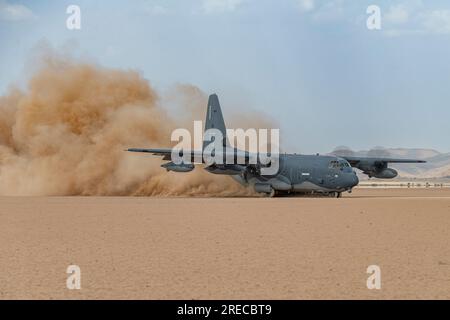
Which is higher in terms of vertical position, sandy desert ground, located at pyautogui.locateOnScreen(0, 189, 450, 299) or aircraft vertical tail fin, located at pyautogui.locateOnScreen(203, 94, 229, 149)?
aircraft vertical tail fin, located at pyautogui.locateOnScreen(203, 94, 229, 149)

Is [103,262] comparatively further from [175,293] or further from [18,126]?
[18,126]

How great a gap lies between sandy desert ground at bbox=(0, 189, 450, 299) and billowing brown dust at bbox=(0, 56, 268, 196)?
27.3 metres

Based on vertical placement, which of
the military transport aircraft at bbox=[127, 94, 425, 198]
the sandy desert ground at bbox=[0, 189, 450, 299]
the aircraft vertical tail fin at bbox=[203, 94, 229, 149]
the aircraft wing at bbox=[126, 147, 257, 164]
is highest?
the aircraft vertical tail fin at bbox=[203, 94, 229, 149]

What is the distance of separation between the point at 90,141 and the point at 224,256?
42492 mm

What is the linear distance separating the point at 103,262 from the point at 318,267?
14.5 ft

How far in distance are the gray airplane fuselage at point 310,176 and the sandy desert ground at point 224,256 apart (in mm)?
17929

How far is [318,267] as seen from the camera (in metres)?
13.7

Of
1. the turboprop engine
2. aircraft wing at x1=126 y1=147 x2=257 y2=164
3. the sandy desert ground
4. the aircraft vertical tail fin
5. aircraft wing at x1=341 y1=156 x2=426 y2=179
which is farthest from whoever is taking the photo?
the aircraft vertical tail fin

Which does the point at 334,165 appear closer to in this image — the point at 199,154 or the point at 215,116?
the point at 199,154

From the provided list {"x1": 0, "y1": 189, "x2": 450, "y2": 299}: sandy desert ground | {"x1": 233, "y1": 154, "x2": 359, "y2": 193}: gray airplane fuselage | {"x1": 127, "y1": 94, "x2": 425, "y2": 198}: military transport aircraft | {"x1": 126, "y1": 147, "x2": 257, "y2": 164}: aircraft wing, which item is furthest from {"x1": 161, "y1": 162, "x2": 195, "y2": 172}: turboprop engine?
{"x1": 0, "y1": 189, "x2": 450, "y2": 299}: sandy desert ground

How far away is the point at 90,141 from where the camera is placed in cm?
5628

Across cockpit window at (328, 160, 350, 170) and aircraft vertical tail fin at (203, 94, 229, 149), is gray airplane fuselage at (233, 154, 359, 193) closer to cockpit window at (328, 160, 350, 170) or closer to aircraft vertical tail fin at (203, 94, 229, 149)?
cockpit window at (328, 160, 350, 170)

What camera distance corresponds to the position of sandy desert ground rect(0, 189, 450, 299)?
1115 cm

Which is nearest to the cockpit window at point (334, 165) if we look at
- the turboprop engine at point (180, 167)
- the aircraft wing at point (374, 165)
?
the aircraft wing at point (374, 165)
